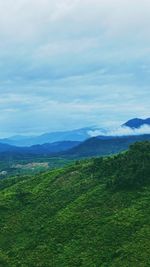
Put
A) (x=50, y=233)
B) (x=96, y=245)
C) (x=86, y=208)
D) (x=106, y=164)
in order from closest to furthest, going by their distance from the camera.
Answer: (x=96, y=245) < (x=50, y=233) < (x=86, y=208) < (x=106, y=164)

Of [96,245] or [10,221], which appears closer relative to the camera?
[96,245]

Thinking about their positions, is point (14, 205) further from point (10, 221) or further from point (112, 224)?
point (112, 224)

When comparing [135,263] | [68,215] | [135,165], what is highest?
[135,165]

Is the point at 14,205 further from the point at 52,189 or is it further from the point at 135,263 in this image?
the point at 135,263

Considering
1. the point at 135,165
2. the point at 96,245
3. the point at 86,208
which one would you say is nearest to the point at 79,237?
the point at 96,245

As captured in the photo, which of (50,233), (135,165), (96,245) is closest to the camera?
(96,245)

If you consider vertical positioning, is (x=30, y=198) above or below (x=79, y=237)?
above
